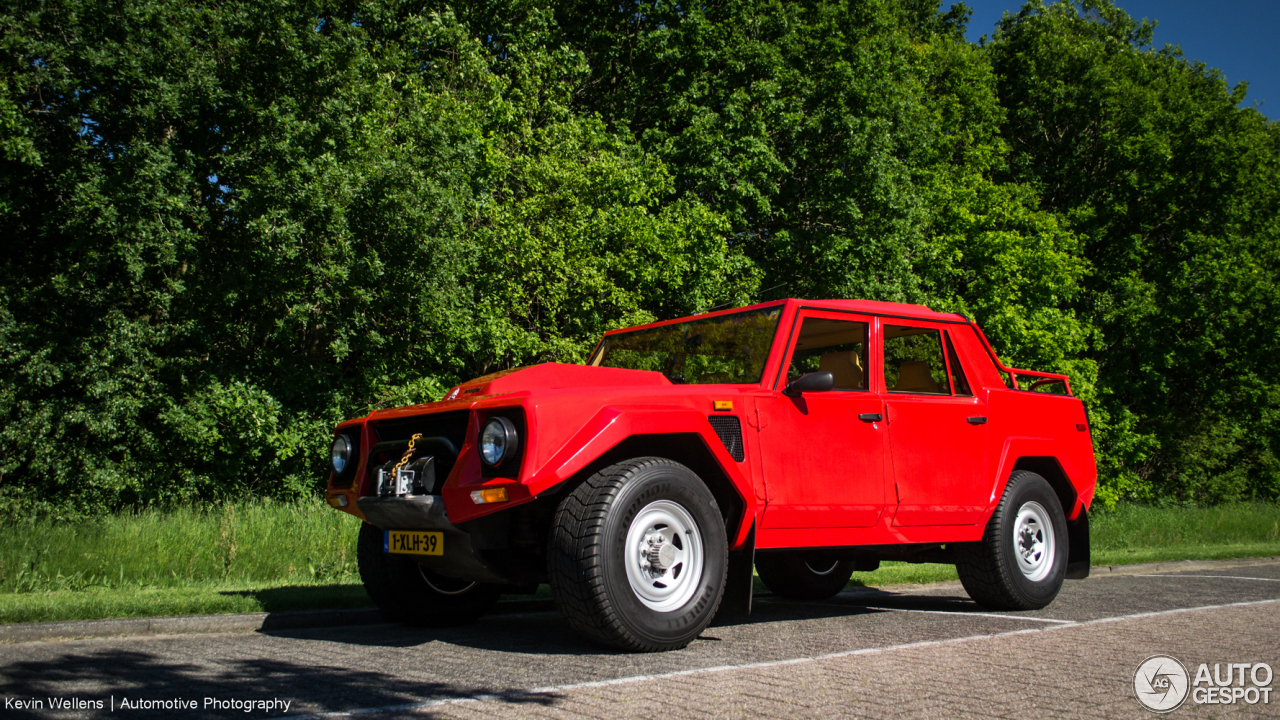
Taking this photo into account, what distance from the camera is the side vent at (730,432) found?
539 centimetres

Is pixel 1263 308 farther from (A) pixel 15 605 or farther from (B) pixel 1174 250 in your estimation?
(A) pixel 15 605

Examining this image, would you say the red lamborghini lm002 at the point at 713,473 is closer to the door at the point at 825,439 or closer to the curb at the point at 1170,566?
the door at the point at 825,439

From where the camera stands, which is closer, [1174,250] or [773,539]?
[773,539]

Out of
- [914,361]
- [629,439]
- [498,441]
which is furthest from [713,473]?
[914,361]

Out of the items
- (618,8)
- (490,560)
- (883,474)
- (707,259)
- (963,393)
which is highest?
(618,8)

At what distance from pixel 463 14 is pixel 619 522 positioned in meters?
20.4

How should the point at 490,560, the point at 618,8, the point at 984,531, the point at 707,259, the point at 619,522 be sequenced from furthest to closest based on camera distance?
Answer: 1. the point at 618,8
2. the point at 707,259
3. the point at 984,531
4. the point at 490,560
5. the point at 619,522

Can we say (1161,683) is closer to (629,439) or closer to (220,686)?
(629,439)

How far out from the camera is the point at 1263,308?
2809cm

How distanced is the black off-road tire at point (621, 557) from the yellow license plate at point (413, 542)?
29.6 inches

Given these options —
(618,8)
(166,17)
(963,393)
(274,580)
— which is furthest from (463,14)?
(963,393)

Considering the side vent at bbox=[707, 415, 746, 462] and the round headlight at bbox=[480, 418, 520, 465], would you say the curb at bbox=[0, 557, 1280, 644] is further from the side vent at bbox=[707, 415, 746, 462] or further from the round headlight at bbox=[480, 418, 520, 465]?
the side vent at bbox=[707, 415, 746, 462]

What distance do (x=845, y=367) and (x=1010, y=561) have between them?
2016 mm

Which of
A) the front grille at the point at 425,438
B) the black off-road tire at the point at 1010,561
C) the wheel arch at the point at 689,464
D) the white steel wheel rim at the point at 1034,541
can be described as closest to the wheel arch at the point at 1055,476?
the black off-road tire at the point at 1010,561
